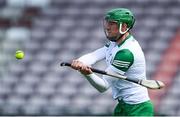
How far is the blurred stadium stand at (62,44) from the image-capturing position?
43.0ft

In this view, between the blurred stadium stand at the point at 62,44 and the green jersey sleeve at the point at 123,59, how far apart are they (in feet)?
18.2

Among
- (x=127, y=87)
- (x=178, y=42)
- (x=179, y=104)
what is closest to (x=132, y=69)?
(x=127, y=87)

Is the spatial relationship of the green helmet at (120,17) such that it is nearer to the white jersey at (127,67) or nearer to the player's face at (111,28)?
the player's face at (111,28)

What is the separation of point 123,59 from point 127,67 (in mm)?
84

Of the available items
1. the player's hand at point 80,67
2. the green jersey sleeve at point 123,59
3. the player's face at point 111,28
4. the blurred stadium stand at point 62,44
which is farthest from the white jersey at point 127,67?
the blurred stadium stand at point 62,44

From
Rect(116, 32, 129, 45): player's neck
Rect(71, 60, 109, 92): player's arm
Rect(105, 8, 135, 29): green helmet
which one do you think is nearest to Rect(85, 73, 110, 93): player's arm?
Rect(71, 60, 109, 92): player's arm

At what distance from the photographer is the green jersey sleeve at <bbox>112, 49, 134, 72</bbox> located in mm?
6820

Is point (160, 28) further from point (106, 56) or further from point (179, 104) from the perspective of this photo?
point (106, 56)

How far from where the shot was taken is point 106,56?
23.2 ft

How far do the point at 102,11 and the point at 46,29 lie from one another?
0.96 m

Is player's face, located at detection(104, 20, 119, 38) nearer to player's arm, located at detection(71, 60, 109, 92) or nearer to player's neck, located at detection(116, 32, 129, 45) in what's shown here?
player's neck, located at detection(116, 32, 129, 45)

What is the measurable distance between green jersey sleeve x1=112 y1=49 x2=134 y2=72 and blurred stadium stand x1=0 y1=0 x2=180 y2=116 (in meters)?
5.55

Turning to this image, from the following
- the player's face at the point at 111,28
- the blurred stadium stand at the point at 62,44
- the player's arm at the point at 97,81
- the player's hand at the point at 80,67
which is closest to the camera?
the player's hand at the point at 80,67

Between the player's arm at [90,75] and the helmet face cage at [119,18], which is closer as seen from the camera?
the player's arm at [90,75]
